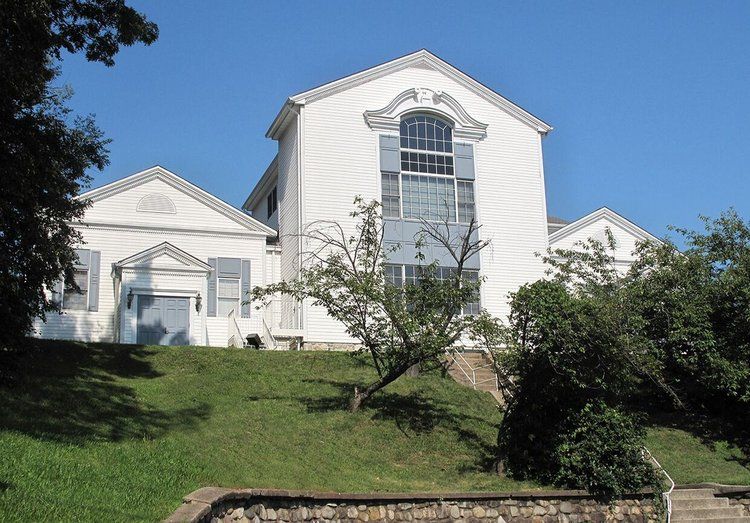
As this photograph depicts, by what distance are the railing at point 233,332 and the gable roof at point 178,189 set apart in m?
3.09

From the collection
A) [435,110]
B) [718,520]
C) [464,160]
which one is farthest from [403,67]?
[718,520]

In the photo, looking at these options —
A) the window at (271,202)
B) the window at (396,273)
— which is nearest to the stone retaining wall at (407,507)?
the window at (396,273)

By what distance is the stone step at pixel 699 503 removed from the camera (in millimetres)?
15992

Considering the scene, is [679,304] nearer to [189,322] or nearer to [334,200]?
[334,200]

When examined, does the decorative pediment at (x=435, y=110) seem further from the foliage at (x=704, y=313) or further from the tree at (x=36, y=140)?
the tree at (x=36, y=140)

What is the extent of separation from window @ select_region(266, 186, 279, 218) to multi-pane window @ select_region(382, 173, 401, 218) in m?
5.13

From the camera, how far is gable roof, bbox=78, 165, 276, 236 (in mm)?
27703

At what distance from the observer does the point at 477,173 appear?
1198 inches

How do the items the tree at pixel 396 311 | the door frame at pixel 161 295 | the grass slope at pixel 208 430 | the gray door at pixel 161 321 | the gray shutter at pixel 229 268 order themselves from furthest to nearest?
the gray shutter at pixel 229 268 < the gray door at pixel 161 321 < the door frame at pixel 161 295 < the tree at pixel 396 311 < the grass slope at pixel 208 430

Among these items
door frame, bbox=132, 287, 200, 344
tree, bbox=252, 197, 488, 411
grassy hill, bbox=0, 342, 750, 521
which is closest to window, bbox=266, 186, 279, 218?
door frame, bbox=132, 287, 200, 344

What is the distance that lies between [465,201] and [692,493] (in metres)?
15.4

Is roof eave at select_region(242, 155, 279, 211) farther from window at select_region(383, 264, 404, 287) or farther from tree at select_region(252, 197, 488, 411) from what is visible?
tree at select_region(252, 197, 488, 411)

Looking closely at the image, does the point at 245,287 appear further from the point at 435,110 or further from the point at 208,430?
the point at 208,430

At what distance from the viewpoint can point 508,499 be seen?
14.2m
